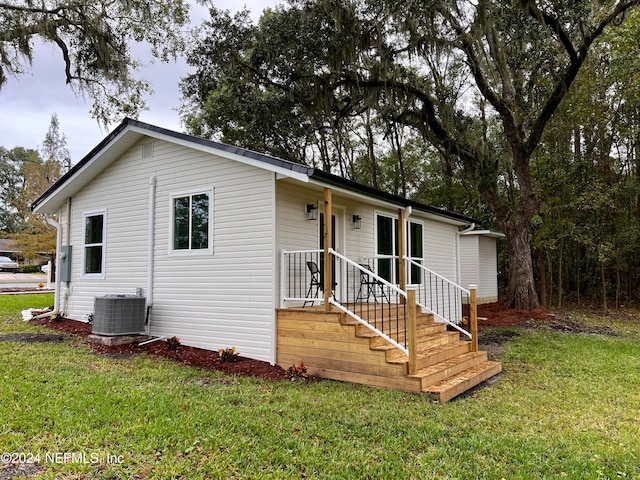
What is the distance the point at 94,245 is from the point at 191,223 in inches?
117

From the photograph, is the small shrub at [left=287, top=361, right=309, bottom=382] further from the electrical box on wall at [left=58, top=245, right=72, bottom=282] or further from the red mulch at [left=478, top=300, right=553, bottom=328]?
the red mulch at [left=478, top=300, right=553, bottom=328]

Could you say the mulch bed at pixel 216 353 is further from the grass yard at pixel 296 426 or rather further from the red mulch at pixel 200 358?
the grass yard at pixel 296 426

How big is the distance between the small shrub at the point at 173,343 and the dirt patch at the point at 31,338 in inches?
78.4

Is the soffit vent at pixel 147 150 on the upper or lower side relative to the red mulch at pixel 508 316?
upper

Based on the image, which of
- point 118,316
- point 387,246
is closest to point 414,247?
point 387,246

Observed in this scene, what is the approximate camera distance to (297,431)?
3.73m

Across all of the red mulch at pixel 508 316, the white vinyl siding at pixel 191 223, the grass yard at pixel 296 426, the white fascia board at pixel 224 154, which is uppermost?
the white fascia board at pixel 224 154

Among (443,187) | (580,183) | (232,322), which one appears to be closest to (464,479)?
(232,322)

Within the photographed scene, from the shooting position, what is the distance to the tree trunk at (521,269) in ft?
40.1

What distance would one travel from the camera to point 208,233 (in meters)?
6.96

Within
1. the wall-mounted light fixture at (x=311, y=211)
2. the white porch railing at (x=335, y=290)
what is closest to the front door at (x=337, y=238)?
the white porch railing at (x=335, y=290)

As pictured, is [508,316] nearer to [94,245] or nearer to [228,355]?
[228,355]

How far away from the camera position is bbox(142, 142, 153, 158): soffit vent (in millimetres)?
7980

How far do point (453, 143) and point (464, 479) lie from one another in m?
10.4
